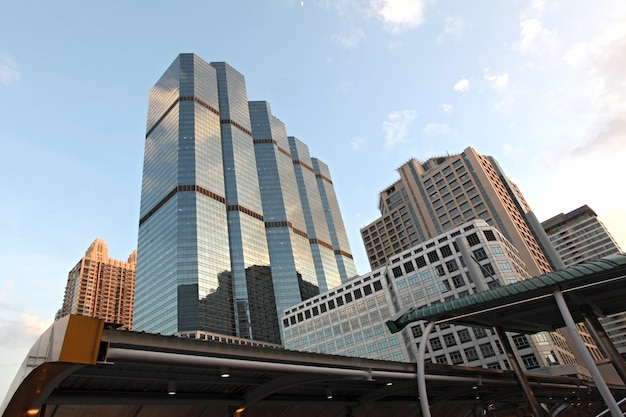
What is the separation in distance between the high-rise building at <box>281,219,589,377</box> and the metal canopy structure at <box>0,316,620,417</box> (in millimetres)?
43208

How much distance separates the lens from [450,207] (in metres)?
135

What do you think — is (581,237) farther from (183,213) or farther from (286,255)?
(183,213)

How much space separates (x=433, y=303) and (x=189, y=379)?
258ft

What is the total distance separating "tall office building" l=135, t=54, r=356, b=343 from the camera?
435ft

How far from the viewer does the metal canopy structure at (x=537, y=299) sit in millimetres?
28938

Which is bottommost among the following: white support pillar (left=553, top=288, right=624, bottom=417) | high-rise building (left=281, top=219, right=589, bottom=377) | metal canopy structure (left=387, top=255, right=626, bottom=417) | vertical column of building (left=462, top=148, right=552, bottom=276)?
white support pillar (left=553, top=288, right=624, bottom=417)

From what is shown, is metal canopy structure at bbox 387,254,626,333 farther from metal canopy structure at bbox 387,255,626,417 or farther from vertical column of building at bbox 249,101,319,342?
vertical column of building at bbox 249,101,319,342

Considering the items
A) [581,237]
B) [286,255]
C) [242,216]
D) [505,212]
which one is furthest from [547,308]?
[581,237]

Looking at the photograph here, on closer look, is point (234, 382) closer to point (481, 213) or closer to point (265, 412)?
point (265, 412)

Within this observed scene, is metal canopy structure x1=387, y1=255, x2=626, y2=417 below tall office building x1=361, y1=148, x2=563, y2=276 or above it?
below

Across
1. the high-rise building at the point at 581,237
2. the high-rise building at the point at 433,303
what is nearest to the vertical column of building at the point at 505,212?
the high-rise building at the point at 433,303

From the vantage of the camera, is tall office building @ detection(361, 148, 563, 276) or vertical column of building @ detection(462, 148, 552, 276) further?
tall office building @ detection(361, 148, 563, 276)

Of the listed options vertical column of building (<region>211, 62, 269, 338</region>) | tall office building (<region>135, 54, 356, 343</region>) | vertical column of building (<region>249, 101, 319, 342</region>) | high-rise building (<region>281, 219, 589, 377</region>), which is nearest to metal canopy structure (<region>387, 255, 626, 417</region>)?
high-rise building (<region>281, 219, 589, 377</region>)

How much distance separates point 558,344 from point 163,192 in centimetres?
13868
